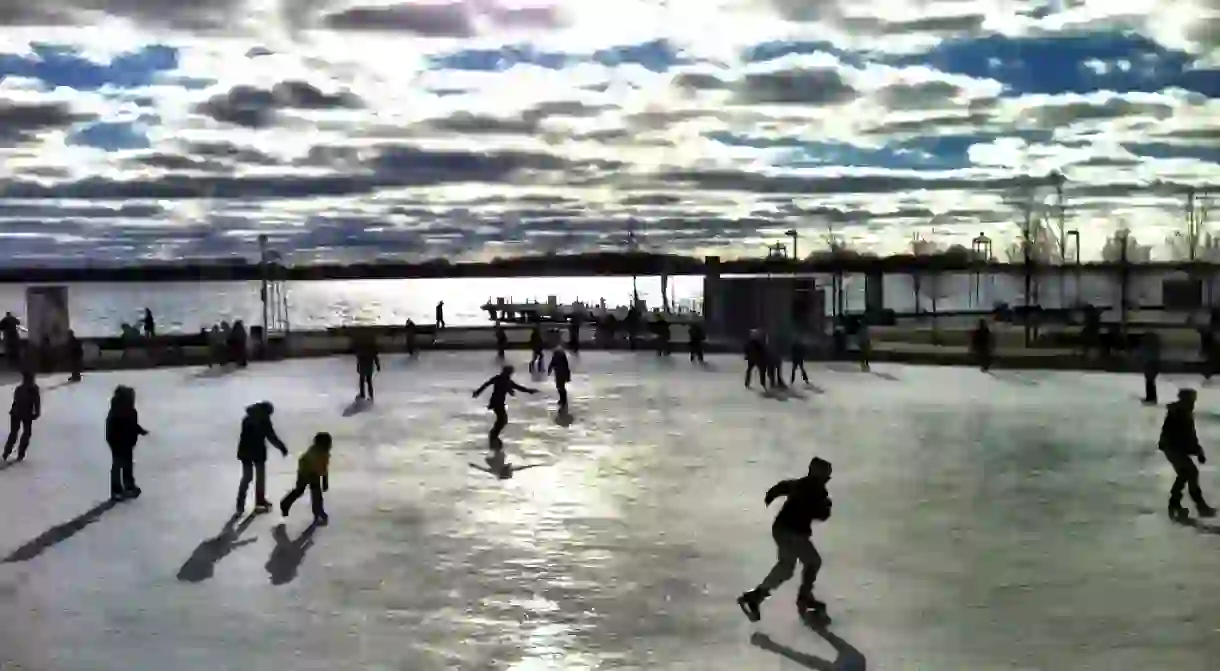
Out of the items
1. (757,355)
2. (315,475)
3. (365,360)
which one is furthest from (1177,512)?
(365,360)

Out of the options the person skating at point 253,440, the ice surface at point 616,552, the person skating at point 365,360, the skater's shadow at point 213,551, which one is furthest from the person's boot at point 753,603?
the person skating at point 365,360

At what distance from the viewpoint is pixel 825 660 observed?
7000 millimetres

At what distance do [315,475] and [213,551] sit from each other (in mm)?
1261

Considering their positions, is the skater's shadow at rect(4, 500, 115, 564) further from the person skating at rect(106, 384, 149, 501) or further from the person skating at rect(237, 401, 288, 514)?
the person skating at rect(237, 401, 288, 514)

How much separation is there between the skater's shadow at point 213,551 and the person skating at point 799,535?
3955 mm

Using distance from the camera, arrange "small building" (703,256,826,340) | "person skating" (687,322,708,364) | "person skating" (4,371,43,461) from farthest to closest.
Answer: "small building" (703,256,826,340) → "person skating" (687,322,708,364) → "person skating" (4,371,43,461)

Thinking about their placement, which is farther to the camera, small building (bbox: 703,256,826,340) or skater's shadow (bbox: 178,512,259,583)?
small building (bbox: 703,256,826,340)

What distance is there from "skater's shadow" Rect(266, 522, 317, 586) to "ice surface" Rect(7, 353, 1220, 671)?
3 cm

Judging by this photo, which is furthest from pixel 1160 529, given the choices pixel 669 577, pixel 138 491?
pixel 138 491

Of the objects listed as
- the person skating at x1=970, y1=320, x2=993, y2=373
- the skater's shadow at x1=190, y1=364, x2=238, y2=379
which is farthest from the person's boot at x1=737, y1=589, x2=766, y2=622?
the skater's shadow at x1=190, y1=364, x2=238, y2=379

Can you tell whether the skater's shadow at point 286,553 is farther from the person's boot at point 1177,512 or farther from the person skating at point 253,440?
the person's boot at point 1177,512

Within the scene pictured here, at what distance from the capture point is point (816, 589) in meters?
8.66

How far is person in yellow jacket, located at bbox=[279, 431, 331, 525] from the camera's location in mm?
11062

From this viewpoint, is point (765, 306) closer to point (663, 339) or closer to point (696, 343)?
point (663, 339)
